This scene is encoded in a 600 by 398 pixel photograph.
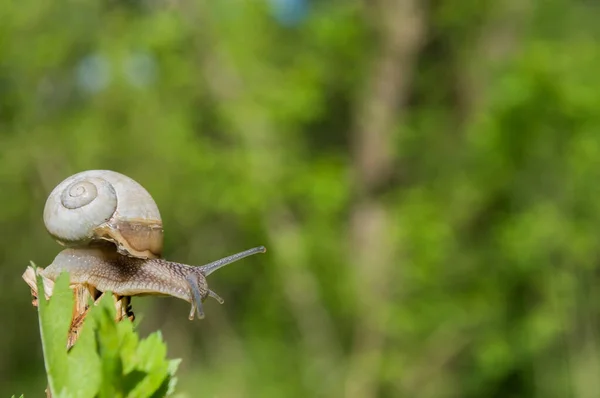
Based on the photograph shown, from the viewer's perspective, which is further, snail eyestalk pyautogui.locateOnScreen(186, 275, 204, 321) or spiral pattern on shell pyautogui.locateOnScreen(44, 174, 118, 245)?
snail eyestalk pyautogui.locateOnScreen(186, 275, 204, 321)

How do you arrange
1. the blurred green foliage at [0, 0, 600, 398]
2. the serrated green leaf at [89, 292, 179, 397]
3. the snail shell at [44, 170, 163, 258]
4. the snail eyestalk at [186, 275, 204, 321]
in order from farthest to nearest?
1. the blurred green foliage at [0, 0, 600, 398]
2. the snail eyestalk at [186, 275, 204, 321]
3. the snail shell at [44, 170, 163, 258]
4. the serrated green leaf at [89, 292, 179, 397]

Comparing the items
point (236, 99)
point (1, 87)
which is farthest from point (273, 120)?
point (1, 87)

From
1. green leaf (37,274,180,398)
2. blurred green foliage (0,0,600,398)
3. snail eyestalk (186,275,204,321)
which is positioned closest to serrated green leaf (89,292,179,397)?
green leaf (37,274,180,398)

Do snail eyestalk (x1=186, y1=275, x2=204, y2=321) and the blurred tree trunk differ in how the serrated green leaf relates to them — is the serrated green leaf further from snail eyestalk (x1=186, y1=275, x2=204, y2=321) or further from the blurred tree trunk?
the blurred tree trunk

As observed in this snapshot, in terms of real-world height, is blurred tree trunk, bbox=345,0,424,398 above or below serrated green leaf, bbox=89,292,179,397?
below

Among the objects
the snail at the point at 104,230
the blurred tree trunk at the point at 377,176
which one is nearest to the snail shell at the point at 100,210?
the snail at the point at 104,230

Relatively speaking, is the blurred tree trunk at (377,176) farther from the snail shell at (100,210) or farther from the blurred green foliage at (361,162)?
the snail shell at (100,210)
